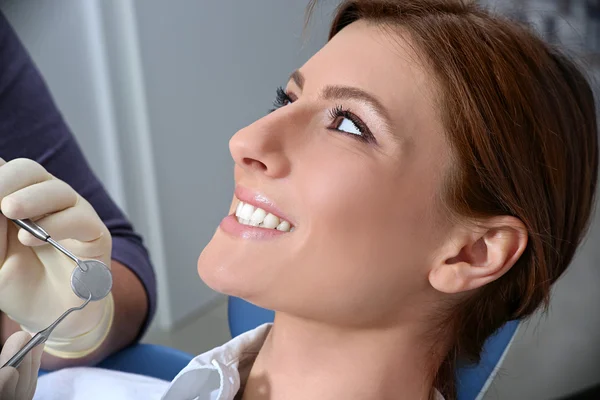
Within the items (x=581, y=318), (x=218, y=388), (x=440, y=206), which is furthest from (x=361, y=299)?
(x=581, y=318)

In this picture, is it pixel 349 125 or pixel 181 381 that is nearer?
pixel 349 125

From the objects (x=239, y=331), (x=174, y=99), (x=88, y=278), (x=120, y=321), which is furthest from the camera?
(x=174, y=99)

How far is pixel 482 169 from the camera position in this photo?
2.31 feet

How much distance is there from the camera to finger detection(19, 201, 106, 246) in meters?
0.69

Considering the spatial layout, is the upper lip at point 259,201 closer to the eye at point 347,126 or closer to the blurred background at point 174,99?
the eye at point 347,126

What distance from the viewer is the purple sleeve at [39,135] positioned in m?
0.95

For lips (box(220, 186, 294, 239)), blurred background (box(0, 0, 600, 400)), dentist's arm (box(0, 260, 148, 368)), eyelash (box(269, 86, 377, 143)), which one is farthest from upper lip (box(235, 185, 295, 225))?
blurred background (box(0, 0, 600, 400))

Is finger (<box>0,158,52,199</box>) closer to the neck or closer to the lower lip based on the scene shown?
the lower lip

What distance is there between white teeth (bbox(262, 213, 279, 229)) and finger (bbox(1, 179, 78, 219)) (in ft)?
0.69

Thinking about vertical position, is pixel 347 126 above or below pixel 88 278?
above

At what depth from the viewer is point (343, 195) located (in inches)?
27.0

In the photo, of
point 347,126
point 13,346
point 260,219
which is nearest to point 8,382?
point 13,346

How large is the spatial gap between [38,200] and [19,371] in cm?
17

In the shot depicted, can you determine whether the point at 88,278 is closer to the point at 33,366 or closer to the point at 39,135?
the point at 33,366
